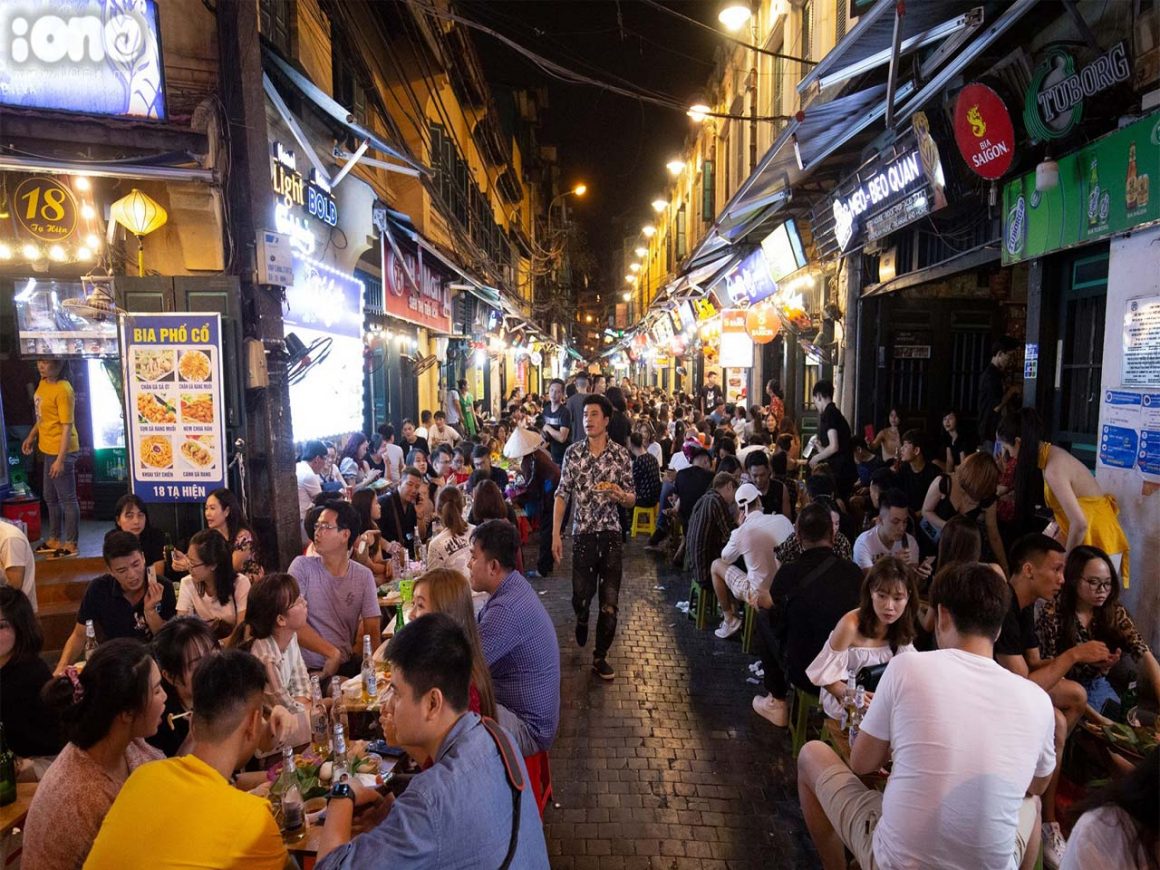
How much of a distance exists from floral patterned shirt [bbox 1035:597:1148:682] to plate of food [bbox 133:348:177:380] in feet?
24.0

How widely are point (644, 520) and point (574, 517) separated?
5198 millimetres

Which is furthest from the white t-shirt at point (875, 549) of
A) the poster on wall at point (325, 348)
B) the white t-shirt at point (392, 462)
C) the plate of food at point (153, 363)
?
the white t-shirt at point (392, 462)

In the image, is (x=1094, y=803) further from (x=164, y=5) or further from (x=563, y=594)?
(x=164, y=5)

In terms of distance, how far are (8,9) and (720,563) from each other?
8.14 meters

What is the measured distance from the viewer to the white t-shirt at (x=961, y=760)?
8.25ft

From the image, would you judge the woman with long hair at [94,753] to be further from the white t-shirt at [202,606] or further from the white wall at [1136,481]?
the white wall at [1136,481]

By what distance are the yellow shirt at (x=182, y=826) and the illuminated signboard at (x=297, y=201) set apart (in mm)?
6123

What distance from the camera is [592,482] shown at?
629 cm

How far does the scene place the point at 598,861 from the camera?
12.6 ft

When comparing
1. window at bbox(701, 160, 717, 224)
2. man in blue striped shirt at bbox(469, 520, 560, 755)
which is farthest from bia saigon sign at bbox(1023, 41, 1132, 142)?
window at bbox(701, 160, 717, 224)

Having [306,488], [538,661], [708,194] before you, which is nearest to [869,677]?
[538,661]

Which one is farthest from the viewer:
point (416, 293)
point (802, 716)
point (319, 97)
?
point (416, 293)

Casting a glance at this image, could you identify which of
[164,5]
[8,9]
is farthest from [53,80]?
[164,5]

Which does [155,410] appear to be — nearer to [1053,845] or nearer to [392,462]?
[392,462]
